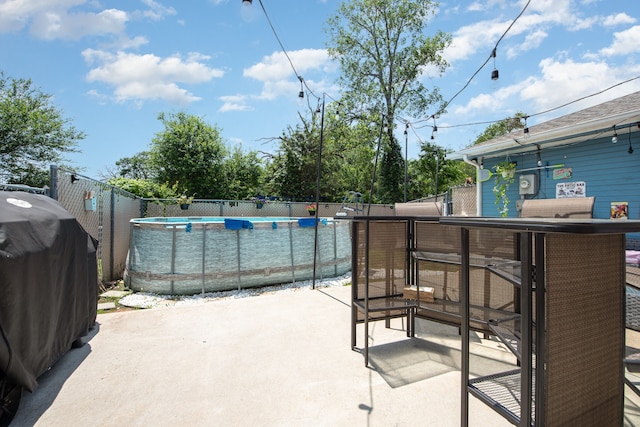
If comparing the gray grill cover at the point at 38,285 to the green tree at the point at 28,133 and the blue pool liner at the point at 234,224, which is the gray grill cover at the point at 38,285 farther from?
the green tree at the point at 28,133

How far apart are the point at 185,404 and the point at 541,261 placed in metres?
2.01

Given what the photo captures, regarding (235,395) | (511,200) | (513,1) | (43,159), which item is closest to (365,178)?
(511,200)

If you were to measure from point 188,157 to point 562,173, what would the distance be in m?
13.2

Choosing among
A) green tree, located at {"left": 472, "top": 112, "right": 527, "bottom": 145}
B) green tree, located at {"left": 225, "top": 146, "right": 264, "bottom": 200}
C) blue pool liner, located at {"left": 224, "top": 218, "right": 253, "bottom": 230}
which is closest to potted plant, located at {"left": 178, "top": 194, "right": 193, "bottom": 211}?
green tree, located at {"left": 225, "top": 146, "right": 264, "bottom": 200}

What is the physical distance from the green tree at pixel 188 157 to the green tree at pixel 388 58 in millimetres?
8441

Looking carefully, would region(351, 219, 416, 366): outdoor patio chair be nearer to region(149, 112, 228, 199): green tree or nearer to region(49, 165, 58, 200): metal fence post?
region(49, 165, 58, 200): metal fence post

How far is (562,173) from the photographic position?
5.58 m

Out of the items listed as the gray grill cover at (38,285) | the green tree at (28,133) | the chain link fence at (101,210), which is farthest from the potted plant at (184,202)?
the green tree at (28,133)

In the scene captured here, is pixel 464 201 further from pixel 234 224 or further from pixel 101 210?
pixel 101 210

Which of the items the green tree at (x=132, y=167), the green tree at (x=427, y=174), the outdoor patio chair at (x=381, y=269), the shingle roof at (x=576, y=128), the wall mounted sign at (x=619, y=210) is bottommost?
the outdoor patio chair at (x=381, y=269)

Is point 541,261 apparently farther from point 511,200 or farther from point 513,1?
point 511,200

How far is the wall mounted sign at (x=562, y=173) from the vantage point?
5.48 meters

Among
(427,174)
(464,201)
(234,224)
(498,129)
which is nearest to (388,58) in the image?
(427,174)

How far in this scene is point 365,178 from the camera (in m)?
18.3
